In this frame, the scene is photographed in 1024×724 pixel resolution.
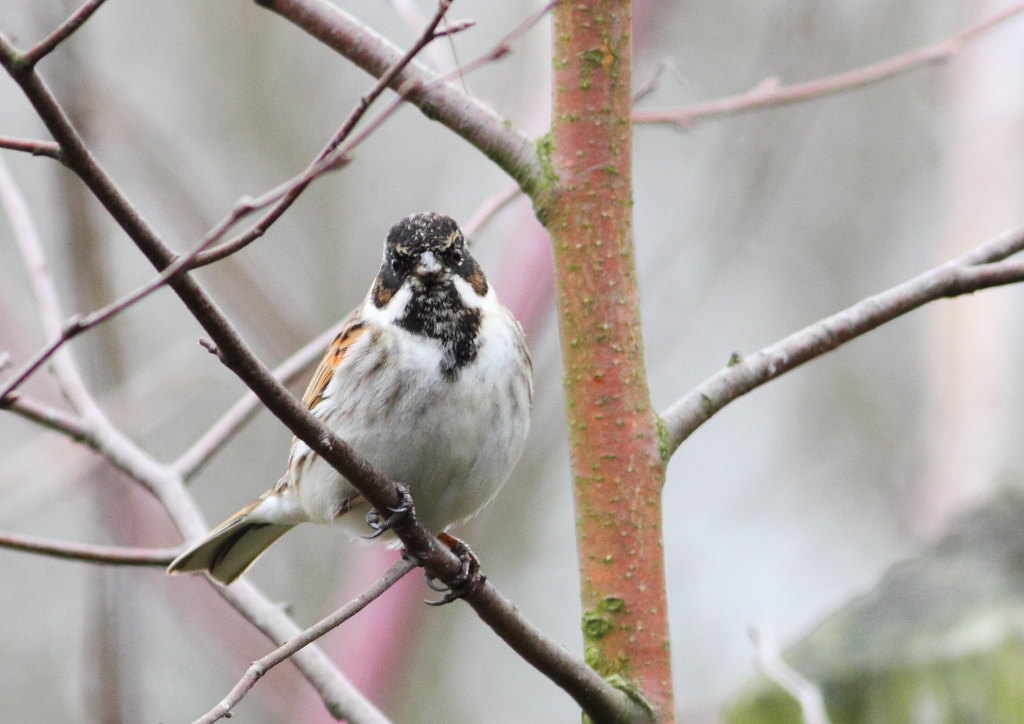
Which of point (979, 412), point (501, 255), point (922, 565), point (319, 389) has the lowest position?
point (319, 389)

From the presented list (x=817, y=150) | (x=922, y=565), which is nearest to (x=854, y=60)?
(x=817, y=150)

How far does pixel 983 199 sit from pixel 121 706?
205 inches

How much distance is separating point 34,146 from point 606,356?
1.33 metres

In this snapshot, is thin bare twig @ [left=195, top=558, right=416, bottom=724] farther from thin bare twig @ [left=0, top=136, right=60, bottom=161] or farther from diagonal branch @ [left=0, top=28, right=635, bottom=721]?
thin bare twig @ [left=0, top=136, right=60, bottom=161]

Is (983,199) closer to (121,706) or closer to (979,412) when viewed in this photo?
(979,412)

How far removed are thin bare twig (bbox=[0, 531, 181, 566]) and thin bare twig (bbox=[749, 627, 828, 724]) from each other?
160 centimetres

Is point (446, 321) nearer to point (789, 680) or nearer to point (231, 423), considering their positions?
point (231, 423)

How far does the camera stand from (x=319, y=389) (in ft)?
11.4

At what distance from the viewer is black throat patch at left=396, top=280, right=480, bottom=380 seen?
10.2ft

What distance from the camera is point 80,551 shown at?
2.74 meters

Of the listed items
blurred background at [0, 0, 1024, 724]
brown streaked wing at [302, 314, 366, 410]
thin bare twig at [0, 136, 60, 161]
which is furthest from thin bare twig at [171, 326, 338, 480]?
blurred background at [0, 0, 1024, 724]

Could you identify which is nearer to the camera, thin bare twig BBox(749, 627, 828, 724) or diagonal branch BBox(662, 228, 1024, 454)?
diagonal branch BBox(662, 228, 1024, 454)

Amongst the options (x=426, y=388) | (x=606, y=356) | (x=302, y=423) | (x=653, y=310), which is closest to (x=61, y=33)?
(x=302, y=423)

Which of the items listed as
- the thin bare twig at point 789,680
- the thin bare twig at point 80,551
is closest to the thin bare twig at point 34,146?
the thin bare twig at point 80,551
